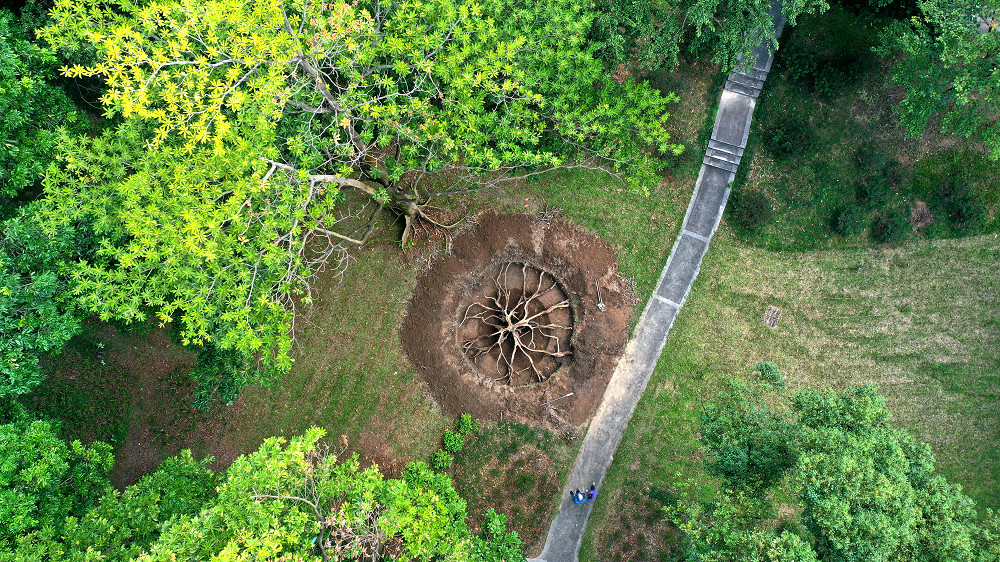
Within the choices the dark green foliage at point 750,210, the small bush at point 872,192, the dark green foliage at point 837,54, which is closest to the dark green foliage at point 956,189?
Answer: the small bush at point 872,192

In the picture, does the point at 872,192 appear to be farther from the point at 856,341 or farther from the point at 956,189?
the point at 856,341

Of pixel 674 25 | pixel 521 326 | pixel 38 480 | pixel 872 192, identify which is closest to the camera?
pixel 38 480

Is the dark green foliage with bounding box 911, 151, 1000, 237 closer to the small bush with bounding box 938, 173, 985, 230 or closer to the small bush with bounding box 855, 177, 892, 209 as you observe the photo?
the small bush with bounding box 938, 173, 985, 230

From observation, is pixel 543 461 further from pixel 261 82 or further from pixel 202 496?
pixel 261 82

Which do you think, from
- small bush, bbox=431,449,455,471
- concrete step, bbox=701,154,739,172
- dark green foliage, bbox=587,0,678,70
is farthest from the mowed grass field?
dark green foliage, bbox=587,0,678,70

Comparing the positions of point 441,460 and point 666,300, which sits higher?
point 666,300

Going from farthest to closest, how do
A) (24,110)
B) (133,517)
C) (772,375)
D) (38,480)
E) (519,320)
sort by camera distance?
1. (519,320)
2. (772,375)
3. (133,517)
4. (24,110)
5. (38,480)

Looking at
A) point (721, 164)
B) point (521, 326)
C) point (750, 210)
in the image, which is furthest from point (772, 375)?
point (721, 164)
